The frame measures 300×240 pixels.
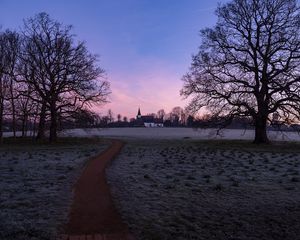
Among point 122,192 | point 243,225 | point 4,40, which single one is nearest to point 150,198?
point 122,192

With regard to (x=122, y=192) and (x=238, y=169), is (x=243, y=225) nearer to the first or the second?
(x=122, y=192)

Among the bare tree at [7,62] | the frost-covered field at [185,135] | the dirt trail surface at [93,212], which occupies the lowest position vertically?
the dirt trail surface at [93,212]

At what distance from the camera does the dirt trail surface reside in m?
8.38

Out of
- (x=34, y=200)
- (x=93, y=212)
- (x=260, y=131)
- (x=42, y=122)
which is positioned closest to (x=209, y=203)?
(x=93, y=212)

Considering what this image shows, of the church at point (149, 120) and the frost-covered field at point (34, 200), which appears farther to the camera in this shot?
the church at point (149, 120)

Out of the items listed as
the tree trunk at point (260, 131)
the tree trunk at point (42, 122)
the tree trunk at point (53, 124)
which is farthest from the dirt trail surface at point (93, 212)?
the tree trunk at point (42, 122)

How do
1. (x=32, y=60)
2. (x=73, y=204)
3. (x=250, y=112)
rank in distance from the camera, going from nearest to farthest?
(x=73, y=204) < (x=250, y=112) < (x=32, y=60)

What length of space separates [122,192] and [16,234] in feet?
14.7

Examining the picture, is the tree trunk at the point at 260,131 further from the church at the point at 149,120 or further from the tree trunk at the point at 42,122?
the church at the point at 149,120

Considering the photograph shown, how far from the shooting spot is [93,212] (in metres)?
9.71

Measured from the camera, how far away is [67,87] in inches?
1679

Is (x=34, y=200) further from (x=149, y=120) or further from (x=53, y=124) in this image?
(x=149, y=120)

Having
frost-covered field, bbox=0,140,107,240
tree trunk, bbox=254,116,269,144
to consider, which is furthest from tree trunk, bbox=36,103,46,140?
frost-covered field, bbox=0,140,107,240

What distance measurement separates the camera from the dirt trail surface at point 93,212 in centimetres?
838
